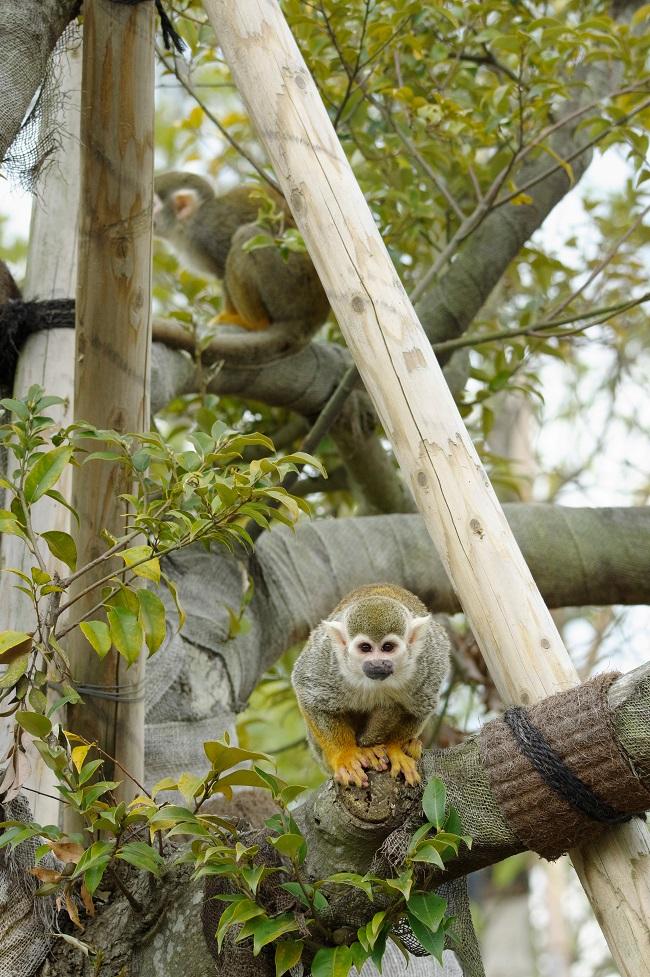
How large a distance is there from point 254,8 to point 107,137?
48 centimetres

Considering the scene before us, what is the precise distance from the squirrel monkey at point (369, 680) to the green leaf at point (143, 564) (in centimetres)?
74

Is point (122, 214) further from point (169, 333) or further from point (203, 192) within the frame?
point (203, 192)

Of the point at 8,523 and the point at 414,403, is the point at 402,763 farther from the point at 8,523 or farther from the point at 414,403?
the point at 8,523

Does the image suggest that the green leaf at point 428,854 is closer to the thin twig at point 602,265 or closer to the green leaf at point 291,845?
the green leaf at point 291,845

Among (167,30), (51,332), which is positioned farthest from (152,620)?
(167,30)

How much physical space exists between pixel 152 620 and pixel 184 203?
4098 mm

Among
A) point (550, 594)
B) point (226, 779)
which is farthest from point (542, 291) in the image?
point (226, 779)

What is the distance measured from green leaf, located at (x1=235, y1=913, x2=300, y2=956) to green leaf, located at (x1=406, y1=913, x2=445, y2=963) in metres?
0.20

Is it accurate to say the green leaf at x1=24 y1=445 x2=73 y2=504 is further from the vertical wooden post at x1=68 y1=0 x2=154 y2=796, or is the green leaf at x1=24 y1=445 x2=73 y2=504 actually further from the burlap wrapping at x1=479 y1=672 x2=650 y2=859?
the burlap wrapping at x1=479 y1=672 x2=650 y2=859

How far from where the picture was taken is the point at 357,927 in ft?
6.03

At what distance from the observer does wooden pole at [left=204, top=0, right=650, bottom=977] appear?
5.84 ft

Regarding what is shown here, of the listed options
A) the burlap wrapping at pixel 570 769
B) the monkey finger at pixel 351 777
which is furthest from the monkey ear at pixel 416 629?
the burlap wrapping at pixel 570 769

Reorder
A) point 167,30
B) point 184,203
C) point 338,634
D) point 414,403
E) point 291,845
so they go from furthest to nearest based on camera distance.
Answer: point 184,203 < point 167,30 < point 338,634 < point 414,403 < point 291,845

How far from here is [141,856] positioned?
190 cm
